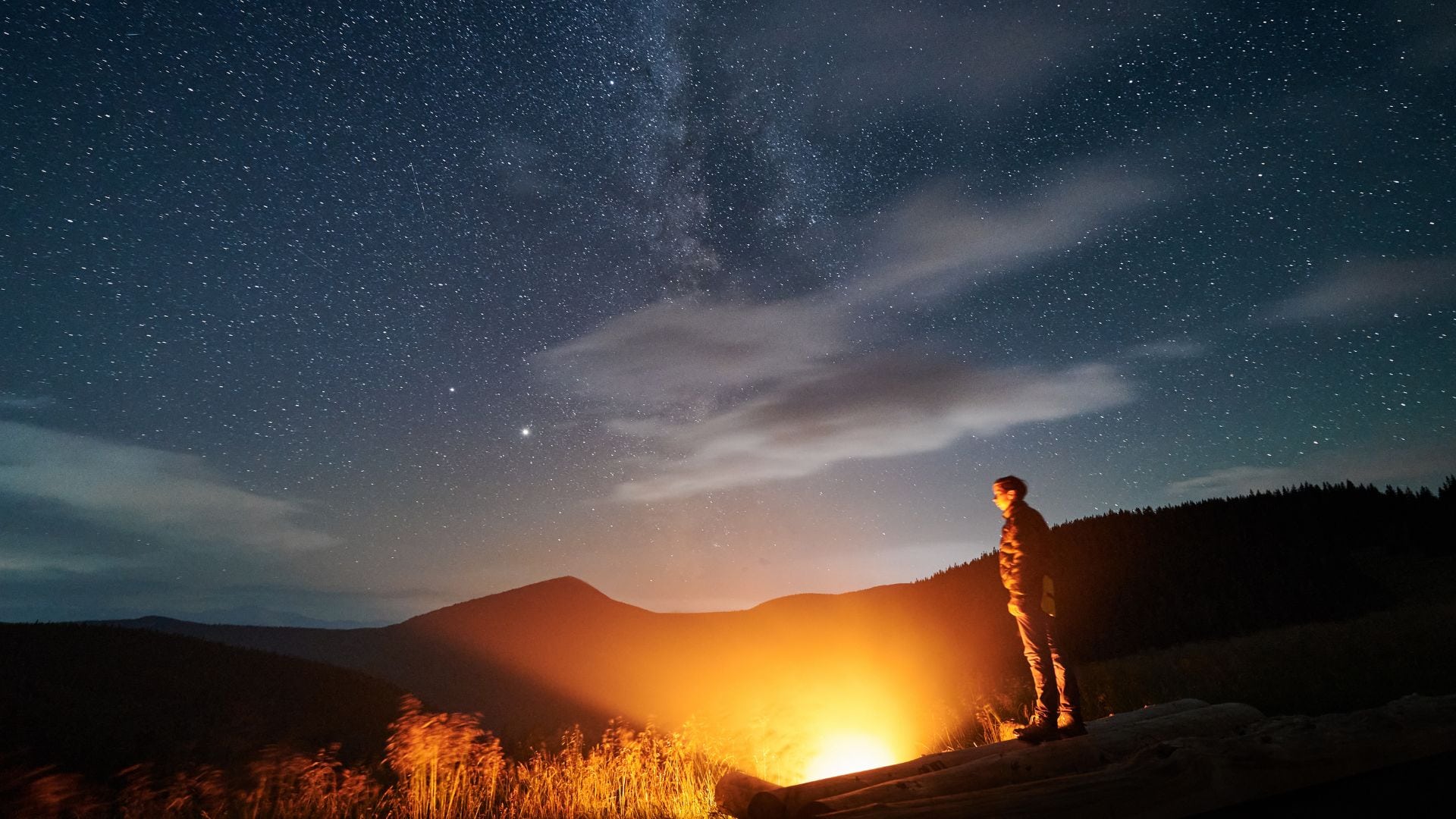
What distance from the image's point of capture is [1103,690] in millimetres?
12008

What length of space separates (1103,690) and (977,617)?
1901 centimetres

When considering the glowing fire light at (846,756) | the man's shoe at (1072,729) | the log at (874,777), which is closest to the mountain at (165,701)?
the glowing fire light at (846,756)

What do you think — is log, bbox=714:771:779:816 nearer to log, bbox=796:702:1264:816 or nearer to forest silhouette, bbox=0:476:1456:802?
log, bbox=796:702:1264:816

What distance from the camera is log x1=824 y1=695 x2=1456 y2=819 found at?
3031 millimetres

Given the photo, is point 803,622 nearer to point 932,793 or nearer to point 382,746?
point 382,746

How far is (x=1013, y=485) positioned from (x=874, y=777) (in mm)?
2672

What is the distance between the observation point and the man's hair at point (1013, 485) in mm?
5891

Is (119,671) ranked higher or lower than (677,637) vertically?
higher

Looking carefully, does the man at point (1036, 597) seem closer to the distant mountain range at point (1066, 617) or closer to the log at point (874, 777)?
the log at point (874, 777)

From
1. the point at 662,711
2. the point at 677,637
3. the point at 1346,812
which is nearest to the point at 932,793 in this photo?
the point at 1346,812

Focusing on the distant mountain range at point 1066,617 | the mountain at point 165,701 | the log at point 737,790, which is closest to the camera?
the log at point 737,790

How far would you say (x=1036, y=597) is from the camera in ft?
18.8

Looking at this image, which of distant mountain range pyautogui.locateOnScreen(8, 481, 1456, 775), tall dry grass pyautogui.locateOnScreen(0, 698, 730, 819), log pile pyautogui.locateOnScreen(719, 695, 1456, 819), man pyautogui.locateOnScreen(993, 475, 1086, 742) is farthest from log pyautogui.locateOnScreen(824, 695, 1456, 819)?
tall dry grass pyautogui.locateOnScreen(0, 698, 730, 819)

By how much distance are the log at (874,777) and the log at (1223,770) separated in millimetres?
616
